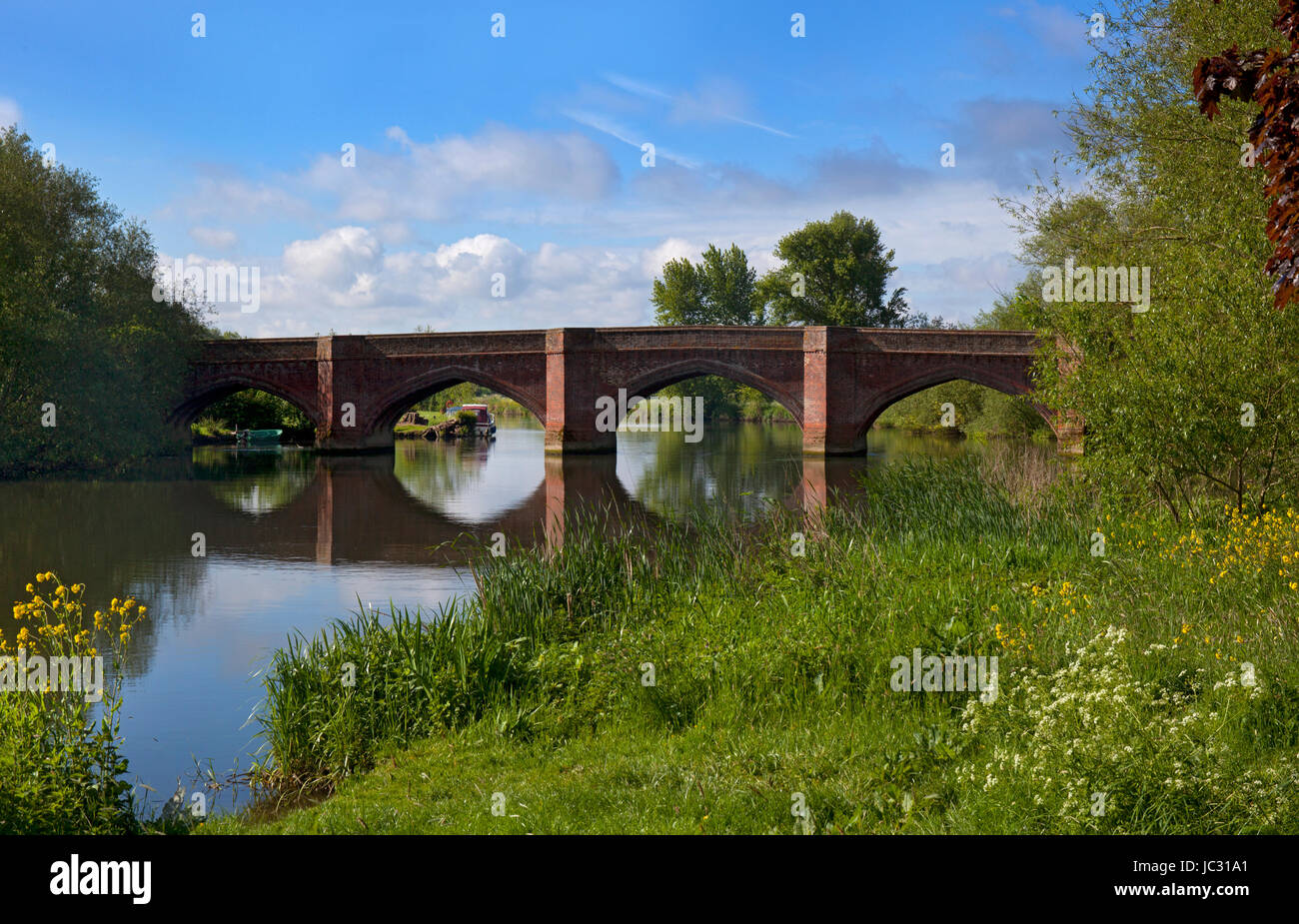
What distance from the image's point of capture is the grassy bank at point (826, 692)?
4.54 m

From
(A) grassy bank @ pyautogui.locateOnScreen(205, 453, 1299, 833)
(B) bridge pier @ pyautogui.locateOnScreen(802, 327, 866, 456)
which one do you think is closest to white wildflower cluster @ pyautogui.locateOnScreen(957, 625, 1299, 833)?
(A) grassy bank @ pyautogui.locateOnScreen(205, 453, 1299, 833)

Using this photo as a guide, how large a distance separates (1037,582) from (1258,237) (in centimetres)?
484

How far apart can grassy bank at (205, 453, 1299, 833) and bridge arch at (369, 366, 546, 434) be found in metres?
27.8

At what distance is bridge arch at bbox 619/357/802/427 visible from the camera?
118 feet

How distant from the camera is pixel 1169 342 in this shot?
34.4ft

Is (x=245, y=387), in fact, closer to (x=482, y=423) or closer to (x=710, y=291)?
(x=482, y=423)

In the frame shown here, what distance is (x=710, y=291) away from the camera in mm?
70562

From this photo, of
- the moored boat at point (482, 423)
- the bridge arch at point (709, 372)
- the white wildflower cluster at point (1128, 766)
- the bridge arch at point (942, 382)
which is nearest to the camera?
the white wildflower cluster at point (1128, 766)

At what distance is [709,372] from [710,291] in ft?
113
